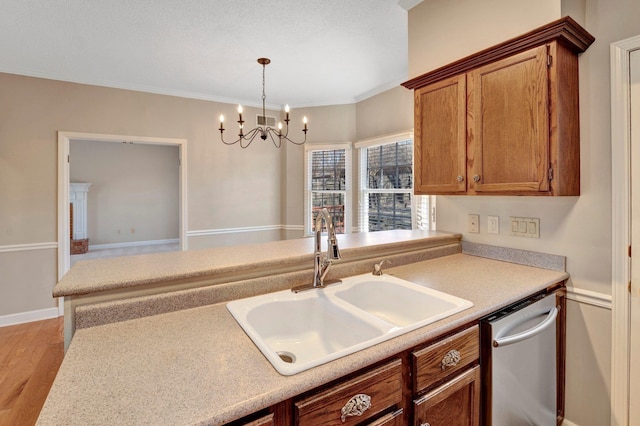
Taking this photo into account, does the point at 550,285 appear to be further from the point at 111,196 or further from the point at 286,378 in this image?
the point at 111,196

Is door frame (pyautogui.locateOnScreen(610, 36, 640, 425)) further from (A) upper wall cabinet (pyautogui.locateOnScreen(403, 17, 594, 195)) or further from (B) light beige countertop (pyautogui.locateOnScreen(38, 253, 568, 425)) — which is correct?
(B) light beige countertop (pyautogui.locateOnScreen(38, 253, 568, 425))

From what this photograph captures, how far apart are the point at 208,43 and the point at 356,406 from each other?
3032 millimetres

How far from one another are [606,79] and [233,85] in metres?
3.53

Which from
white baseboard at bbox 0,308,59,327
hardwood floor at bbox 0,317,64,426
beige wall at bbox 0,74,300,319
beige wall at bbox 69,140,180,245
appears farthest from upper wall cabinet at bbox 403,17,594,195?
beige wall at bbox 69,140,180,245

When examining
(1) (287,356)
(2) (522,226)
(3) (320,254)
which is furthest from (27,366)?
(2) (522,226)

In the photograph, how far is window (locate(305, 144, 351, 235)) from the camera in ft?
14.7

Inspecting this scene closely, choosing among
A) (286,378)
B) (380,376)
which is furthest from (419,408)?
(286,378)

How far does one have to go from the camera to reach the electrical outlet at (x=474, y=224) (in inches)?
84.0

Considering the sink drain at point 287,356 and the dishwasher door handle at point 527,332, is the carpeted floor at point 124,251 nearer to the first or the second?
the sink drain at point 287,356

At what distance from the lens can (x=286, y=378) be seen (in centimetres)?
80

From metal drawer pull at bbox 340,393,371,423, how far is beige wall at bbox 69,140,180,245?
310 inches

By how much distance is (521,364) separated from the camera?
4.58ft

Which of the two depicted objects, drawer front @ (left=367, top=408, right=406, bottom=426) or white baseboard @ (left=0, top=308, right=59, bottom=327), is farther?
white baseboard @ (left=0, top=308, right=59, bottom=327)

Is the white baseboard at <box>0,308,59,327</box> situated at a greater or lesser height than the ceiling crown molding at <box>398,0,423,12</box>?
lesser
